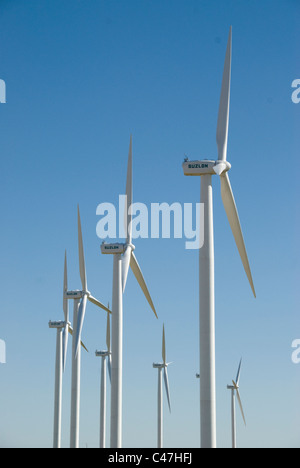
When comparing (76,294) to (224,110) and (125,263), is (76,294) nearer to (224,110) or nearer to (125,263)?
(125,263)

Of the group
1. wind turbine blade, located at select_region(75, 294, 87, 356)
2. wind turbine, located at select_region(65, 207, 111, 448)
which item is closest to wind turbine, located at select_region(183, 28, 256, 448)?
wind turbine blade, located at select_region(75, 294, 87, 356)

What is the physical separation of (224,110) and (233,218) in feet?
24.9

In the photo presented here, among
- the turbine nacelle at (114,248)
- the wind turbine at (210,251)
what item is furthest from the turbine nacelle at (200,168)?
the turbine nacelle at (114,248)

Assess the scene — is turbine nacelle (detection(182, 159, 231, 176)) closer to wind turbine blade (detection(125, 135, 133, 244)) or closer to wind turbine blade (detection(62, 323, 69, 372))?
wind turbine blade (detection(125, 135, 133, 244))

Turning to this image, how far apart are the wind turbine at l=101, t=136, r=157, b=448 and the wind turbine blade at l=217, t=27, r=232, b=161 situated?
18.9m

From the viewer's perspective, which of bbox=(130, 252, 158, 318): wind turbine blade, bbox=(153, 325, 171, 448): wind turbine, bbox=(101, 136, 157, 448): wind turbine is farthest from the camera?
bbox=(153, 325, 171, 448): wind turbine

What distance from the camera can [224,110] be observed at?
52.0m

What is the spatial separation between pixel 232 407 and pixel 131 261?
65.7 m

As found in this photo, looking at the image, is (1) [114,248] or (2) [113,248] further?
(2) [113,248]

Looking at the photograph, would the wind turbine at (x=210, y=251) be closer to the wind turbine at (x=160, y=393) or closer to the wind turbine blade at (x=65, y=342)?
the wind turbine blade at (x=65, y=342)

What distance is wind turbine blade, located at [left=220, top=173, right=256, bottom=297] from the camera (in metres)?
48.2

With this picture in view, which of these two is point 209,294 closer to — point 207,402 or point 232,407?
point 207,402

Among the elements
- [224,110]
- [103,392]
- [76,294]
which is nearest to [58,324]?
[76,294]
